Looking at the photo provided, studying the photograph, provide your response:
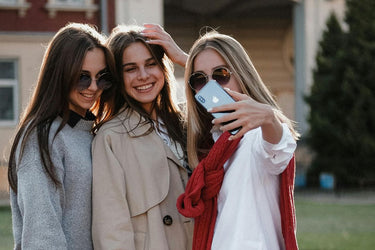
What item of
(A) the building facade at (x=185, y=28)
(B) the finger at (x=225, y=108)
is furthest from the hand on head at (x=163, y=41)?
(A) the building facade at (x=185, y=28)

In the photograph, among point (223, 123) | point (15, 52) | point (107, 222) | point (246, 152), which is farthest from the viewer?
point (15, 52)

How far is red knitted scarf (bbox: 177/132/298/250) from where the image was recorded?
8.46 ft

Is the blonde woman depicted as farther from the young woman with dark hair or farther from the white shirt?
the young woman with dark hair

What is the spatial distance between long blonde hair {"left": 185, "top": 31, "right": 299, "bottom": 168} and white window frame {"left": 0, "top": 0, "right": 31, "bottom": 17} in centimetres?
1455

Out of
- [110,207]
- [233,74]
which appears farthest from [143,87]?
[110,207]

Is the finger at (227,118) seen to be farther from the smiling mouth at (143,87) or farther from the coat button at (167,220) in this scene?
the smiling mouth at (143,87)

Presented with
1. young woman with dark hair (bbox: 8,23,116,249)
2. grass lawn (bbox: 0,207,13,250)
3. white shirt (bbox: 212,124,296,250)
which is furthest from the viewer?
grass lawn (bbox: 0,207,13,250)

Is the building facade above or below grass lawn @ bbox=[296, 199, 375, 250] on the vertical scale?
above

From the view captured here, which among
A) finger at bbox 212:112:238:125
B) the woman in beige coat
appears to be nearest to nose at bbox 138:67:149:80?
the woman in beige coat

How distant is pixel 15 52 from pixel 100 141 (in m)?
14.5

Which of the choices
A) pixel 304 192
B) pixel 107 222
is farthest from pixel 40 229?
pixel 304 192

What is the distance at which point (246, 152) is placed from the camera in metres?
2.60

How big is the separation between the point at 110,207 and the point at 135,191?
5.9 inches

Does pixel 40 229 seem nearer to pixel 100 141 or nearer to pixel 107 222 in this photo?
pixel 107 222
